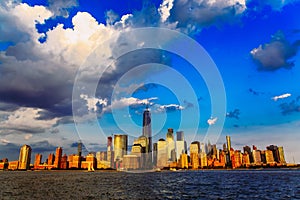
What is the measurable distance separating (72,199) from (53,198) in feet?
18.5

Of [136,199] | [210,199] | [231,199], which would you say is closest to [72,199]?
[136,199]

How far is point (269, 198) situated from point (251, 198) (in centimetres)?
464

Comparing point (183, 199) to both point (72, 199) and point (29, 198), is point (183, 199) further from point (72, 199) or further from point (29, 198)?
point (29, 198)

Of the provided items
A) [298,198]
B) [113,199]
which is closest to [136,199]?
[113,199]

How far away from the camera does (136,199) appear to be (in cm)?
5962

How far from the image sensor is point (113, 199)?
5988 centimetres

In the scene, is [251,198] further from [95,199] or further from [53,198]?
[53,198]

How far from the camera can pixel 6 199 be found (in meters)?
60.9

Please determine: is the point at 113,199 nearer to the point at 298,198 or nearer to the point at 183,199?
the point at 183,199

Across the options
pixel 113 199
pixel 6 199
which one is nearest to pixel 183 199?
pixel 113 199

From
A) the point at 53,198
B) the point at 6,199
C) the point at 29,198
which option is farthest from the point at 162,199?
the point at 6,199

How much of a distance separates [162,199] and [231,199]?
16.7m

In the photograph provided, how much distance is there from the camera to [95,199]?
59.6m

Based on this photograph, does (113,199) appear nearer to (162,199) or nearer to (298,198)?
(162,199)
